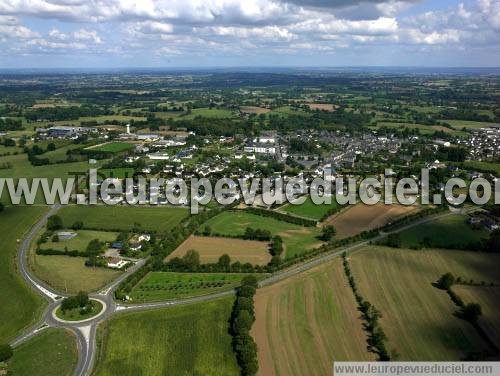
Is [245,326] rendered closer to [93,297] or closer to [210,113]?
[93,297]

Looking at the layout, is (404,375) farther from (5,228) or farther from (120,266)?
(5,228)

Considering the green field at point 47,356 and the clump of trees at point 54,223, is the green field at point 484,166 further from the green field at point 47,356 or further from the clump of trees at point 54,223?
the green field at point 47,356

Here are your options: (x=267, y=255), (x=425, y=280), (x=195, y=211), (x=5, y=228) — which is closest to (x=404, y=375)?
(x=425, y=280)

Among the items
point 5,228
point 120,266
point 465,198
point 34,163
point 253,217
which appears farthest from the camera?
point 34,163

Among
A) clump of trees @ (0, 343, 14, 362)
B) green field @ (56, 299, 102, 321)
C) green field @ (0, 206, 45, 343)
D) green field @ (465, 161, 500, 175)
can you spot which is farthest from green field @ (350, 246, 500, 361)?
green field @ (465, 161, 500, 175)

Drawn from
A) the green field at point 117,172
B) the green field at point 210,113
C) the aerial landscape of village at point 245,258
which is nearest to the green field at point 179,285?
the aerial landscape of village at point 245,258

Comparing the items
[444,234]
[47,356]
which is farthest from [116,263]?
[444,234]
